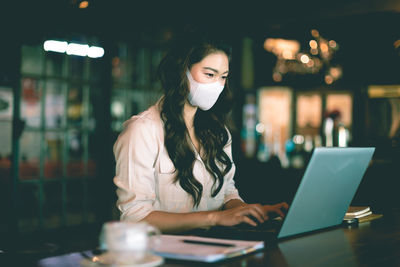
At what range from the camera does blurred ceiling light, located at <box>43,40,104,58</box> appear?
4.96 m

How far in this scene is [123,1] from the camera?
215 inches

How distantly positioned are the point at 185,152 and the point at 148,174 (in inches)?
→ 9.7

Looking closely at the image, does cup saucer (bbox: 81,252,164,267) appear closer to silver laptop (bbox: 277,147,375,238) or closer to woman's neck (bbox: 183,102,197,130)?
silver laptop (bbox: 277,147,375,238)

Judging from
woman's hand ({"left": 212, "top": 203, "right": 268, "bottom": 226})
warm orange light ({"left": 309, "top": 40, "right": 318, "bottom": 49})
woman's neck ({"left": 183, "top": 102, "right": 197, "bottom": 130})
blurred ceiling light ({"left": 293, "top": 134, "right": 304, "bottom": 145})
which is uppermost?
warm orange light ({"left": 309, "top": 40, "right": 318, "bottom": 49})

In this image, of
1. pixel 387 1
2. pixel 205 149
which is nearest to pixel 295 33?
pixel 387 1

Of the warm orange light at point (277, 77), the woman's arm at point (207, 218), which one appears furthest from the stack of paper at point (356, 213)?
the warm orange light at point (277, 77)

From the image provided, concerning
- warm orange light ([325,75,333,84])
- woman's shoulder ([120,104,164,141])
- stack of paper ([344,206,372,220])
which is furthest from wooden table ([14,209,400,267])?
warm orange light ([325,75,333,84])

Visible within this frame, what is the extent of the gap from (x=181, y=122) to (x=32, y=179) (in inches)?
129

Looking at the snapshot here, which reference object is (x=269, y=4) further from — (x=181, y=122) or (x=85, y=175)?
(x=181, y=122)

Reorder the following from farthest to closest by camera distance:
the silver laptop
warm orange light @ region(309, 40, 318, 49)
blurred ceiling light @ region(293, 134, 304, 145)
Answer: blurred ceiling light @ region(293, 134, 304, 145)
warm orange light @ region(309, 40, 318, 49)
the silver laptop

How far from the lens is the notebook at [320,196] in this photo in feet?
4.60

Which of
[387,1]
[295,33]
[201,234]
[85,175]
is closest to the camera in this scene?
[201,234]

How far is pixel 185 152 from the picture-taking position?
6.43 ft

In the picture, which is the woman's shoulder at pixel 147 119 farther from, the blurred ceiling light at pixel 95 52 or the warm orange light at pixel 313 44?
the warm orange light at pixel 313 44
